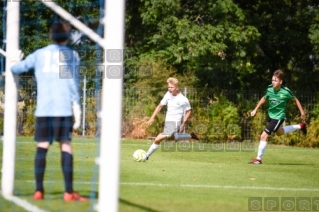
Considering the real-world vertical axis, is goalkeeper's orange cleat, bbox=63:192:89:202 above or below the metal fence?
below

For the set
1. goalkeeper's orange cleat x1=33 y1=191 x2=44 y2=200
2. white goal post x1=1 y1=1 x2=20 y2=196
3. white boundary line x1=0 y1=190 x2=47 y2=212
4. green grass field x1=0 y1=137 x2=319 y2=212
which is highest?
white goal post x1=1 y1=1 x2=20 y2=196

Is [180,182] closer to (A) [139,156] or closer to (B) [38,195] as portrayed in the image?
(B) [38,195]

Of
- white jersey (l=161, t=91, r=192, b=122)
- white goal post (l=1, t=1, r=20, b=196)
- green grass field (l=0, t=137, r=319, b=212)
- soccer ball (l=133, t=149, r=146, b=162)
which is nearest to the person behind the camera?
green grass field (l=0, t=137, r=319, b=212)

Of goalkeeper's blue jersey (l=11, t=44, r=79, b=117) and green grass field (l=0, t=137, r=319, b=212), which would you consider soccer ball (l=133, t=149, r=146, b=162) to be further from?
goalkeeper's blue jersey (l=11, t=44, r=79, b=117)

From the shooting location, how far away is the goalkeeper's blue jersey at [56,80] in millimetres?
8008

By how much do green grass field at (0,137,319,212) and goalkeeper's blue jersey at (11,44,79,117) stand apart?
100 cm

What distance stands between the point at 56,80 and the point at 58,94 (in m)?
0.16

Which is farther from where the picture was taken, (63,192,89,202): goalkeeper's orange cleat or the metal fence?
the metal fence

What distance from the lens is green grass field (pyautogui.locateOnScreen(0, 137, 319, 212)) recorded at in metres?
8.12

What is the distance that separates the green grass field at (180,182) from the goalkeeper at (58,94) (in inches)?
21.2

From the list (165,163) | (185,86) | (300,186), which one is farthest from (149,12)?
(300,186)

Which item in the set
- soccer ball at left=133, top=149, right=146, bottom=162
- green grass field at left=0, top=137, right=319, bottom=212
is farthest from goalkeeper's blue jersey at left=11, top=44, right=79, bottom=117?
soccer ball at left=133, top=149, right=146, bottom=162

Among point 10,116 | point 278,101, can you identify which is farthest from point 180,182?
point 278,101

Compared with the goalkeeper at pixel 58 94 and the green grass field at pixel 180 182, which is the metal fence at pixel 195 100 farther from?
the goalkeeper at pixel 58 94
